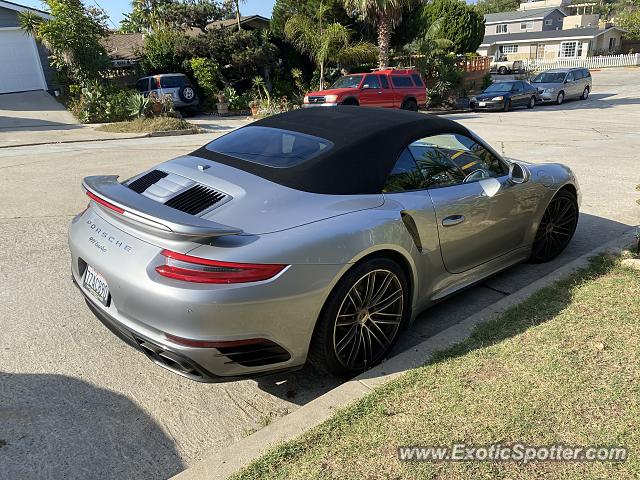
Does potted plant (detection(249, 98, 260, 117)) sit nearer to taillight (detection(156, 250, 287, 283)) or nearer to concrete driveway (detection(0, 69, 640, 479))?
concrete driveway (detection(0, 69, 640, 479))

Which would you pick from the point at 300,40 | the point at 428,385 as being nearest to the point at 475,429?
the point at 428,385

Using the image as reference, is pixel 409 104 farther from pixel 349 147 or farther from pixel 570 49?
pixel 570 49

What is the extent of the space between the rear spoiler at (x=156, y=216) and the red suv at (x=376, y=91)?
601 inches

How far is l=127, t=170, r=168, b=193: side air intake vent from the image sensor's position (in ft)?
10.8

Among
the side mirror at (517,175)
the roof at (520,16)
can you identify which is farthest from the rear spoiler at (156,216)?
the roof at (520,16)

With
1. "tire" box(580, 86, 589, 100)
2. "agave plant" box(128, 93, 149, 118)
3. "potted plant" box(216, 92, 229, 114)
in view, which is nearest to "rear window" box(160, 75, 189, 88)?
"potted plant" box(216, 92, 229, 114)

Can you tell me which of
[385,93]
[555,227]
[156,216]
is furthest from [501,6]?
[156,216]

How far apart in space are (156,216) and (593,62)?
60.5 metres

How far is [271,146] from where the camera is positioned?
359cm

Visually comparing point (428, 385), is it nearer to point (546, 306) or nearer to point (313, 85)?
point (546, 306)

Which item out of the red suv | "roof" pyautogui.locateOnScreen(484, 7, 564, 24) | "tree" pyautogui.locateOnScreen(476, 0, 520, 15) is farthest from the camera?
"tree" pyautogui.locateOnScreen(476, 0, 520, 15)

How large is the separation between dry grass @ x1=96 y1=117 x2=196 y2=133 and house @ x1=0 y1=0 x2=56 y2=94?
8185 mm

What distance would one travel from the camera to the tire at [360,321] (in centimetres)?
287

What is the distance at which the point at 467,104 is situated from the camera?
26.1 meters
